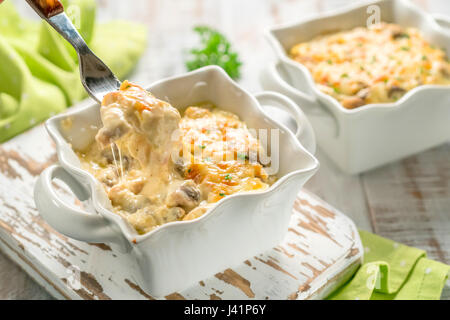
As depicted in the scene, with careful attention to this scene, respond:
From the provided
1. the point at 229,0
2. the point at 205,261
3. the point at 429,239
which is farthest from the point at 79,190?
the point at 229,0

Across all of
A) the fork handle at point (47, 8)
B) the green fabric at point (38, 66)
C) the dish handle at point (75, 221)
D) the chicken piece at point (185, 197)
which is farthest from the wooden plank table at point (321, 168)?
the fork handle at point (47, 8)

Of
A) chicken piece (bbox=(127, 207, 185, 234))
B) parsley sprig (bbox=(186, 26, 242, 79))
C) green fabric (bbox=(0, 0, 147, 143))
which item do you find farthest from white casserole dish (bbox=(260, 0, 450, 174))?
chicken piece (bbox=(127, 207, 185, 234))

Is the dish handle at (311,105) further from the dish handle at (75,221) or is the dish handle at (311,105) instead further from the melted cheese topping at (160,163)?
the dish handle at (75,221)

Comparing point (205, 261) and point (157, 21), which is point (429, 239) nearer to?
point (205, 261)

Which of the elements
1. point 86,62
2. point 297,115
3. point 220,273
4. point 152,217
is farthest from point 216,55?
point 152,217

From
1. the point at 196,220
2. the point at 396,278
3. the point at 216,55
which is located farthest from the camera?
the point at 216,55

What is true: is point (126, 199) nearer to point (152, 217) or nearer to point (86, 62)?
point (152, 217)

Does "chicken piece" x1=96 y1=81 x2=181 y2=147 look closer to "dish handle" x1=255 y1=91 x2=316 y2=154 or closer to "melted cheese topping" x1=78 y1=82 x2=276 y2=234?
"melted cheese topping" x1=78 y1=82 x2=276 y2=234
